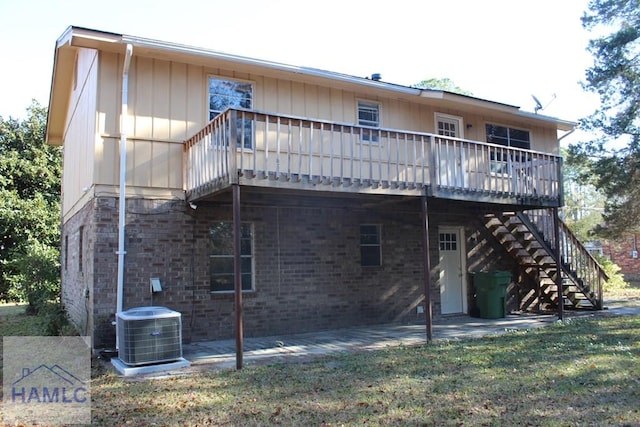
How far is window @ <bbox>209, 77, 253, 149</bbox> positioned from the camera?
10180 millimetres

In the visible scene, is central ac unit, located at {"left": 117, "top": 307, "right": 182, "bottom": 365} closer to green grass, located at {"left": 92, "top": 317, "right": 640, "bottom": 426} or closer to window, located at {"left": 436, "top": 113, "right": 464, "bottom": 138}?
green grass, located at {"left": 92, "top": 317, "right": 640, "bottom": 426}

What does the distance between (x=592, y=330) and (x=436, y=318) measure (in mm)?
3470

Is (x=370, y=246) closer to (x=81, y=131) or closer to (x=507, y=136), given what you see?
(x=507, y=136)

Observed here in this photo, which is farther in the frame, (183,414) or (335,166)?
(335,166)

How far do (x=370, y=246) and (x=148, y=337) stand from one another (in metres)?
5.87

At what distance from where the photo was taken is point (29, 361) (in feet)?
26.2

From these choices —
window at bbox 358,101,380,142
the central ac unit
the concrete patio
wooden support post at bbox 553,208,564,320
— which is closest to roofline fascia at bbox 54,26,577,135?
window at bbox 358,101,380,142

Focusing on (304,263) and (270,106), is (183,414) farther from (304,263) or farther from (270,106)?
(270,106)

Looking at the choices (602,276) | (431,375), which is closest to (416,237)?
(602,276)

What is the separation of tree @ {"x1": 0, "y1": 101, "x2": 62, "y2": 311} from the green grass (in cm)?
1342

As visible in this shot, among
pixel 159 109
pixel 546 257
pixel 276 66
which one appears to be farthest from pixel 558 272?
pixel 159 109

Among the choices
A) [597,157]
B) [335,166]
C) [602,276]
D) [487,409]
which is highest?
[597,157]

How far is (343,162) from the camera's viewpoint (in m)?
9.62

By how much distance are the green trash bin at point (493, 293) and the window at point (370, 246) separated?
273cm
